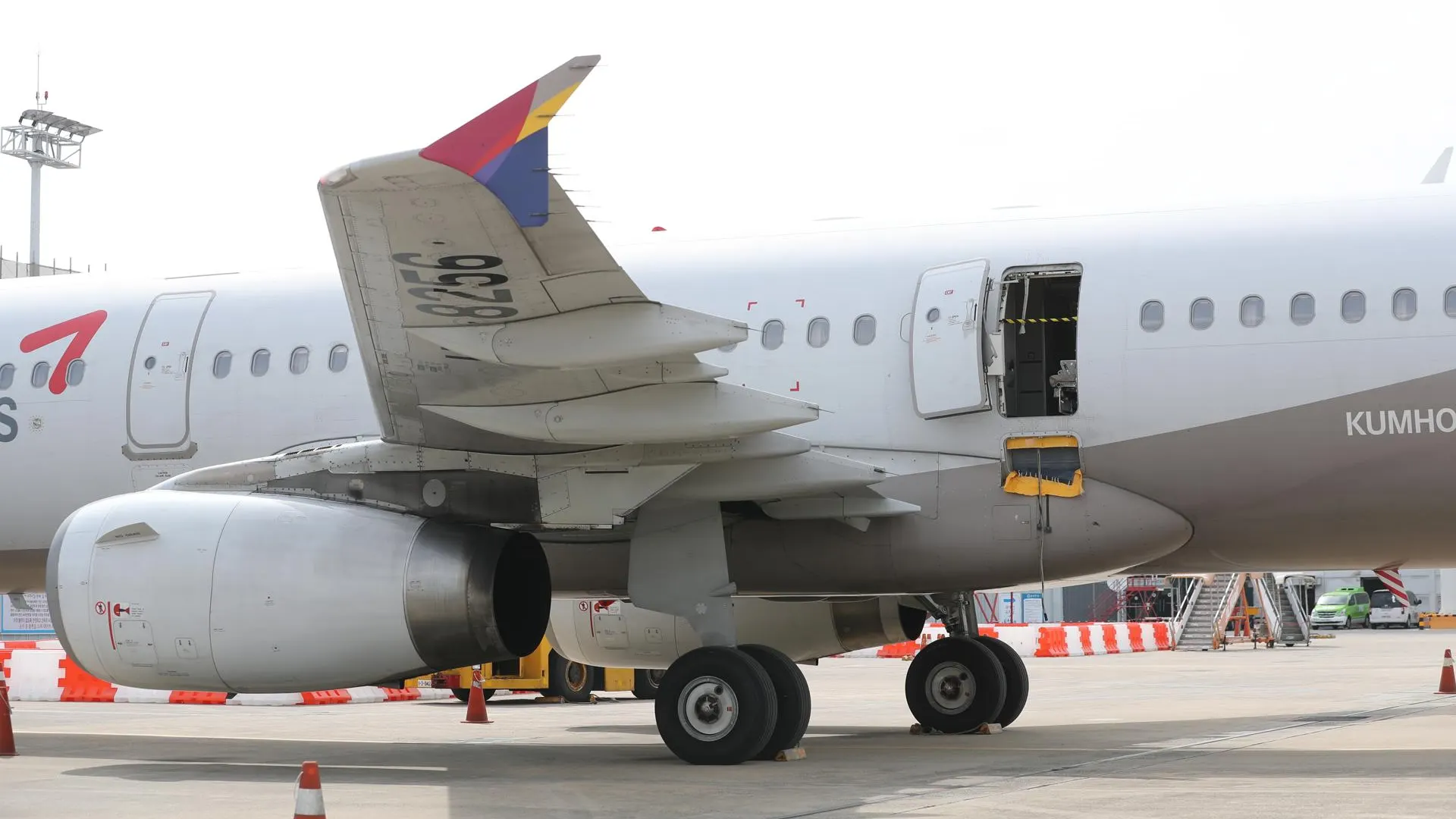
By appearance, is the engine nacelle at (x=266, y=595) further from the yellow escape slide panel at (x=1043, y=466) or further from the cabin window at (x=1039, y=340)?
the cabin window at (x=1039, y=340)

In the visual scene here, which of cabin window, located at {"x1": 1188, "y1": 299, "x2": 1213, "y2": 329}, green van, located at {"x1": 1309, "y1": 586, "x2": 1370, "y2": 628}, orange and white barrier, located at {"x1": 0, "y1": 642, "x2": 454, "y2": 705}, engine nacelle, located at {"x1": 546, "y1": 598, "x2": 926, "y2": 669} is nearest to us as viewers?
cabin window, located at {"x1": 1188, "y1": 299, "x2": 1213, "y2": 329}

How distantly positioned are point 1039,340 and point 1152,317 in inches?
36.5

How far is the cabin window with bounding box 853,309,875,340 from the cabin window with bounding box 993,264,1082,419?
95 centimetres

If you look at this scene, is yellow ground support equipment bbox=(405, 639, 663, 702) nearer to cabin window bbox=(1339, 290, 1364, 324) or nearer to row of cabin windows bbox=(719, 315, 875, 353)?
row of cabin windows bbox=(719, 315, 875, 353)

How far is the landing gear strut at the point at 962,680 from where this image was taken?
14.6 meters

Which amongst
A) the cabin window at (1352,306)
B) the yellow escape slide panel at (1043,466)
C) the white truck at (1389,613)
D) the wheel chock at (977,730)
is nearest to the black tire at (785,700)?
the yellow escape slide panel at (1043,466)

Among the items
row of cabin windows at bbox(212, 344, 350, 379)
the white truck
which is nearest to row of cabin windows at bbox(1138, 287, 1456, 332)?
row of cabin windows at bbox(212, 344, 350, 379)

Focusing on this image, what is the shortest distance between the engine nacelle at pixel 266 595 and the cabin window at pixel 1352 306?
616 centimetres

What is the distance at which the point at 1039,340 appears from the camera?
12.2 meters

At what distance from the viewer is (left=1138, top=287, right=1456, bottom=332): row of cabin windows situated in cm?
1114

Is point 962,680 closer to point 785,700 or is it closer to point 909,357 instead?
point 785,700

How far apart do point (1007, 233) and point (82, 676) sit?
17.0 metres

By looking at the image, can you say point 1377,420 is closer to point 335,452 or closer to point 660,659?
point 660,659

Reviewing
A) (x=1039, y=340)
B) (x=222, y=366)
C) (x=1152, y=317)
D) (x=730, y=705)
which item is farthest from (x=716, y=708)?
(x=222, y=366)
